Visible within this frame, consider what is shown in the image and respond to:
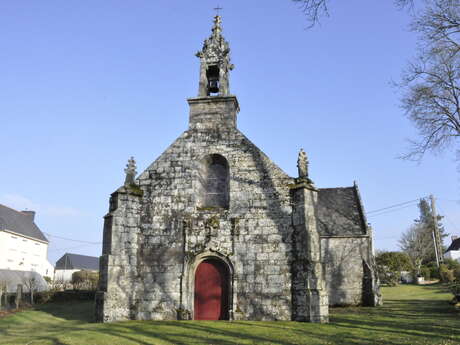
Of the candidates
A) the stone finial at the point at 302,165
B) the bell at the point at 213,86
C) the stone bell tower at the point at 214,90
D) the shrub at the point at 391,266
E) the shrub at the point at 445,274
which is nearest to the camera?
the stone finial at the point at 302,165

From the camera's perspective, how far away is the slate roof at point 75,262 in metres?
51.5

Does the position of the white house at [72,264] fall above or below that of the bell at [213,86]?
below

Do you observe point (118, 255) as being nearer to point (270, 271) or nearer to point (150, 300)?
point (150, 300)

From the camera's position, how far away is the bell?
17469 mm

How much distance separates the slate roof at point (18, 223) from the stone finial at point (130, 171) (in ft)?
70.7

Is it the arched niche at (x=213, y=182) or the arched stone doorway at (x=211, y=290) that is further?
the arched niche at (x=213, y=182)

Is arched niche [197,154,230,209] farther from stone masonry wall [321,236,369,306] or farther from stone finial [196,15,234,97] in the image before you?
stone masonry wall [321,236,369,306]

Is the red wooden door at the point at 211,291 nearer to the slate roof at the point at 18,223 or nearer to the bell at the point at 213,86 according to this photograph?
the bell at the point at 213,86

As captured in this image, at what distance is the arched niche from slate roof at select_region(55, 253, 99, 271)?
4267 cm

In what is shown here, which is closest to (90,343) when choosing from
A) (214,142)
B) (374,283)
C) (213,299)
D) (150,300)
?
(150,300)

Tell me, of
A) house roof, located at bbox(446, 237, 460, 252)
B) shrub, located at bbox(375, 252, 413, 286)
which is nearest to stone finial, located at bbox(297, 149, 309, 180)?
shrub, located at bbox(375, 252, 413, 286)

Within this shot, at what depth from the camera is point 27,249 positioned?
3400 centimetres

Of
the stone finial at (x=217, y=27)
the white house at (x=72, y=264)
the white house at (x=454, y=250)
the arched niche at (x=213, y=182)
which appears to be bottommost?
the white house at (x=72, y=264)

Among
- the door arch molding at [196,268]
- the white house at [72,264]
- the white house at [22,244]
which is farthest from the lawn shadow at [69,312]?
the white house at [72,264]
